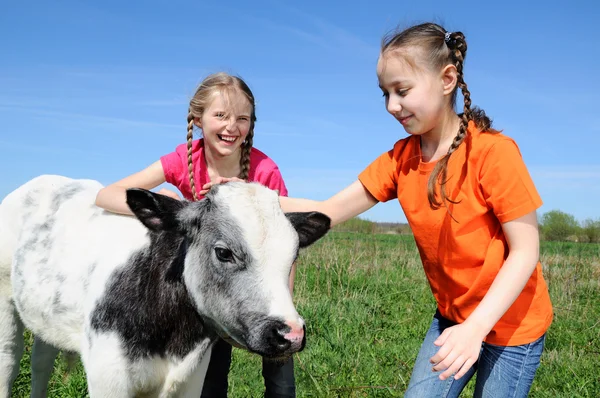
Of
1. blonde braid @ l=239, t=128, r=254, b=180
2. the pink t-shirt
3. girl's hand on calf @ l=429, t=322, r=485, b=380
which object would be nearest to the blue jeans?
girl's hand on calf @ l=429, t=322, r=485, b=380

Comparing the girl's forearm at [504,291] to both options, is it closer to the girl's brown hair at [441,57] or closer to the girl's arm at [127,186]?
the girl's brown hair at [441,57]

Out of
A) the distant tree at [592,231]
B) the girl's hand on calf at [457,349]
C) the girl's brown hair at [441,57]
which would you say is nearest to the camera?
the girl's hand on calf at [457,349]

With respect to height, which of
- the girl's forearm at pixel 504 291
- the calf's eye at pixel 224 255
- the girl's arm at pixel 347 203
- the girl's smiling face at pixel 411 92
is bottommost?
the girl's forearm at pixel 504 291

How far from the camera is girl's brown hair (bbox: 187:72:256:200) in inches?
167

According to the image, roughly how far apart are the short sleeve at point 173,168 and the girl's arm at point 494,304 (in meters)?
2.22

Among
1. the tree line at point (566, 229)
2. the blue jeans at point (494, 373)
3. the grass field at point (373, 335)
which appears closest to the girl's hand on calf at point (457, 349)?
the blue jeans at point (494, 373)

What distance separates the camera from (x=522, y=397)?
3410mm

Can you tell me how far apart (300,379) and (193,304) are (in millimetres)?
2416

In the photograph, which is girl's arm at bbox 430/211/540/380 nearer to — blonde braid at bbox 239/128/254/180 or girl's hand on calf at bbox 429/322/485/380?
girl's hand on calf at bbox 429/322/485/380

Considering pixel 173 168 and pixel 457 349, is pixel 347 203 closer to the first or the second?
pixel 173 168

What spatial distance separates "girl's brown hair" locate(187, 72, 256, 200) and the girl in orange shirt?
1.20 m

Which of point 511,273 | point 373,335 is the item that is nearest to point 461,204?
point 511,273

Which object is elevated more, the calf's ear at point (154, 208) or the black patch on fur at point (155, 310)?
the calf's ear at point (154, 208)

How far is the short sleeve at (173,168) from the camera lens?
4.24 m
